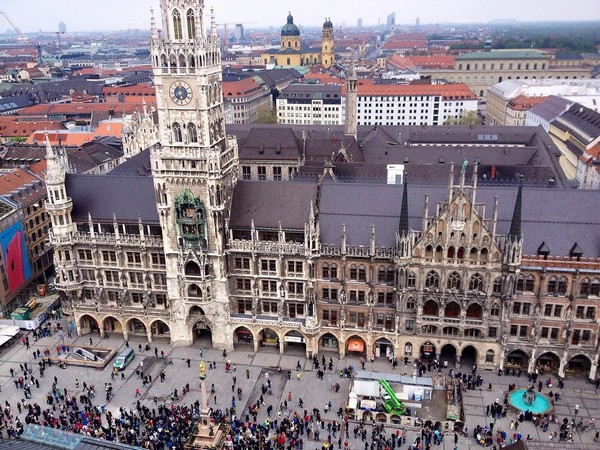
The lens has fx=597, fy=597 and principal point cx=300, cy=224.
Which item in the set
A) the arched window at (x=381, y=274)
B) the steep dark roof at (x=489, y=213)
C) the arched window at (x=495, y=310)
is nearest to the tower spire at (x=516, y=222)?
the steep dark roof at (x=489, y=213)

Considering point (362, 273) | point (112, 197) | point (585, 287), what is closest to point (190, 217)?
point (112, 197)

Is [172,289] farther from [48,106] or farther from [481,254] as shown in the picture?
[48,106]

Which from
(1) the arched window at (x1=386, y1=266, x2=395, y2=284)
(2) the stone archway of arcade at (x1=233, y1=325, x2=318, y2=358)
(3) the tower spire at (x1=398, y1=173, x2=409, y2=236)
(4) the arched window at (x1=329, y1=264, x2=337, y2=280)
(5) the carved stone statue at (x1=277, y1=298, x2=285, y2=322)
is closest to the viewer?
(3) the tower spire at (x1=398, y1=173, x2=409, y2=236)

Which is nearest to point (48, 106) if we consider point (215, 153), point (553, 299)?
point (215, 153)

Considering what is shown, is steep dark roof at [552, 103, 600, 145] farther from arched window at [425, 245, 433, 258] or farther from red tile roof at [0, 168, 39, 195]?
red tile roof at [0, 168, 39, 195]

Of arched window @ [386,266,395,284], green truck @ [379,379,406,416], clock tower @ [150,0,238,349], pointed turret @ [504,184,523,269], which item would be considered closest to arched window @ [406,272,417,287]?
arched window @ [386,266,395,284]

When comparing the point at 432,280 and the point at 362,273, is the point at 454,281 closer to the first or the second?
the point at 432,280
